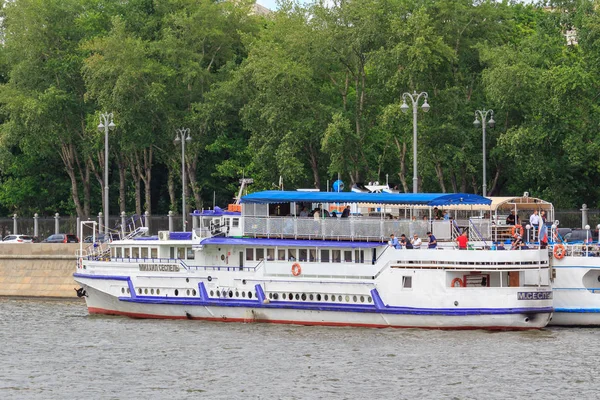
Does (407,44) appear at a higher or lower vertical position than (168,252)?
higher

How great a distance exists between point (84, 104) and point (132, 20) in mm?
6907

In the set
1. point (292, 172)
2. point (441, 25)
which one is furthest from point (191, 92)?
point (441, 25)

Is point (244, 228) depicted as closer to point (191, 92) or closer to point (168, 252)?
point (168, 252)

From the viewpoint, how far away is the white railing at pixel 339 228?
170 feet

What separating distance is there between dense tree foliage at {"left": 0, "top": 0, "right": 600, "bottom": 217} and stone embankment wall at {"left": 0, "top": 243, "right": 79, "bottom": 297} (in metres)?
14.5

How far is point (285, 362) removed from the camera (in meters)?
43.8

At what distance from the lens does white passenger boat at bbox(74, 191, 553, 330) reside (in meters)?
49.9

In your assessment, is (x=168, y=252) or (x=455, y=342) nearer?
(x=455, y=342)

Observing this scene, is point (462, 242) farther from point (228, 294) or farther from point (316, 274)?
point (228, 294)

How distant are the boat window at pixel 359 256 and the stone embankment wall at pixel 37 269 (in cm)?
2058

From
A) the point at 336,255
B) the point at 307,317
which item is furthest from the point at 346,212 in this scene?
the point at 307,317

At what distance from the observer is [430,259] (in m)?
50.2

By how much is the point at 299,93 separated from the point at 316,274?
2929cm

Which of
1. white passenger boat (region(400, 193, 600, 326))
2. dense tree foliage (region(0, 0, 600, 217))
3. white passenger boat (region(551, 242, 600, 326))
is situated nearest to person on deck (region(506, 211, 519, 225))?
white passenger boat (region(400, 193, 600, 326))
